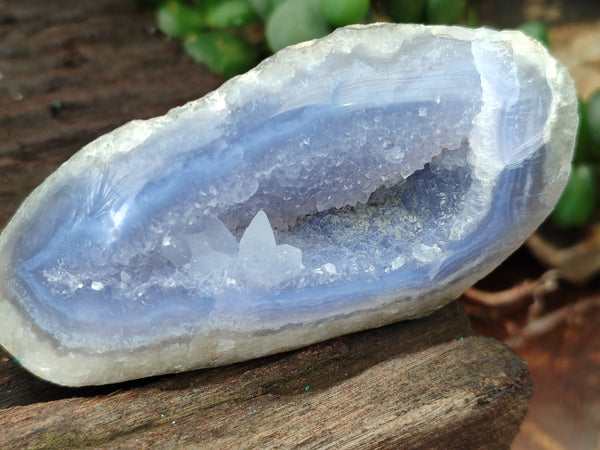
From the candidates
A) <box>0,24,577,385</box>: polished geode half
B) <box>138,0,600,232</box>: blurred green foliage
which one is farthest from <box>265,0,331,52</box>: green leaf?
<box>0,24,577,385</box>: polished geode half

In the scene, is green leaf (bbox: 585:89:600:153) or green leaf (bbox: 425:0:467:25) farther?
green leaf (bbox: 585:89:600:153)

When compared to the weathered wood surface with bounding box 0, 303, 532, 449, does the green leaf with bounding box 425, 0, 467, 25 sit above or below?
above

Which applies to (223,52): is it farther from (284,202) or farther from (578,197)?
(578,197)

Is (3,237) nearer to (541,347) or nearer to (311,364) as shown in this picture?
(311,364)

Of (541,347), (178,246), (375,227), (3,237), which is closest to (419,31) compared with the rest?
(375,227)

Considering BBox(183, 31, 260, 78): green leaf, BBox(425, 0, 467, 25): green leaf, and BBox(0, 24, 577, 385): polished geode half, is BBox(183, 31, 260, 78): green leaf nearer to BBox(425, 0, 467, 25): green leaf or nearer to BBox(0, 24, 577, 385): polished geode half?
BBox(425, 0, 467, 25): green leaf

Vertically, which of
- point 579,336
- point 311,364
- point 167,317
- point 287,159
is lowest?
point 579,336

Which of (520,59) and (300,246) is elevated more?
(520,59)
